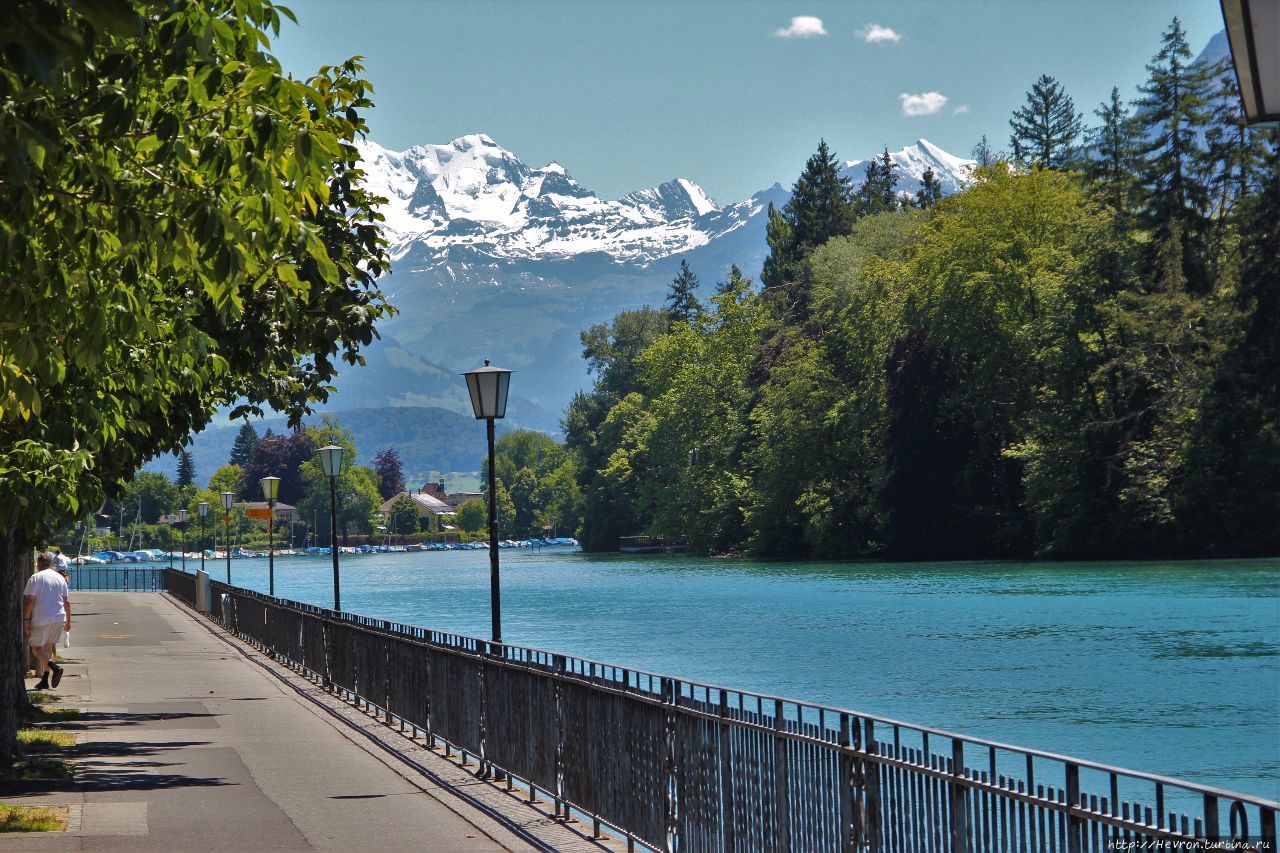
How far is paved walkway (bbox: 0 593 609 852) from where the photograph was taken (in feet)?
36.3

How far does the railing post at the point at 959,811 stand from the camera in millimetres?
6719

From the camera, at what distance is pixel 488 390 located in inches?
683

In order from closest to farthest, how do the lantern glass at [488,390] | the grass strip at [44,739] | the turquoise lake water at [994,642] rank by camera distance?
the grass strip at [44,739]
the lantern glass at [488,390]
the turquoise lake water at [994,642]

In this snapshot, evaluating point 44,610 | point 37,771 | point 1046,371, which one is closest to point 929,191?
point 1046,371

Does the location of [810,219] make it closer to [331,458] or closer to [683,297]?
[683,297]

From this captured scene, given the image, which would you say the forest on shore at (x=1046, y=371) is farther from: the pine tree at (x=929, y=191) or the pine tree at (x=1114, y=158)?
the pine tree at (x=929, y=191)

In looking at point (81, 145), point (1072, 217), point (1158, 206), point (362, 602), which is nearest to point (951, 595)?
point (1158, 206)

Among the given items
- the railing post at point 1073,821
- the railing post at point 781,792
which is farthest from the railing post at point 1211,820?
the railing post at point 781,792

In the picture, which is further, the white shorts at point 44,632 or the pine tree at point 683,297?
the pine tree at point 683,297

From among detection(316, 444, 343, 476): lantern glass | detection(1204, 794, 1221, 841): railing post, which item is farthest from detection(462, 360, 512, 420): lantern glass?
detection(316, 444, 343, 476): lantern glass

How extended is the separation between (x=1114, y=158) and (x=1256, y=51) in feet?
258

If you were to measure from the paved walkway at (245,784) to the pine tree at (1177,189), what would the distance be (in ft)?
171

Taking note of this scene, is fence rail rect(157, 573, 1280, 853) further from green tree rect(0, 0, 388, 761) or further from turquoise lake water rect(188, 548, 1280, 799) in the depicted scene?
turquoise lake water rect(188, 548, 1280, 799)

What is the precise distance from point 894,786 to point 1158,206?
2578 inches
